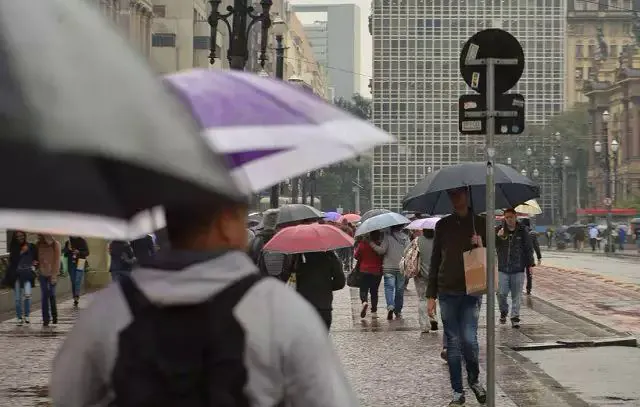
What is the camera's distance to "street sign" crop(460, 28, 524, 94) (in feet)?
33.0

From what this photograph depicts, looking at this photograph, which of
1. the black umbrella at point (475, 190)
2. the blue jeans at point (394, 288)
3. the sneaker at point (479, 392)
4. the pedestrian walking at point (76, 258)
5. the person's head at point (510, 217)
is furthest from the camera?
the pedestrian walking at point (76, 258)

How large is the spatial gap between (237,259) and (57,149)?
0.94 meters

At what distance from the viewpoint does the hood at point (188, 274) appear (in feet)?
9.61

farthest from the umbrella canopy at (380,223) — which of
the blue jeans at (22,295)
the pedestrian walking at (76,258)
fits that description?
the pedestrian walking at (76,258)

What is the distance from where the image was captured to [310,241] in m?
11.1

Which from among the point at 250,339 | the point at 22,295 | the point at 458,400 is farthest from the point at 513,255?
the point at 250,339

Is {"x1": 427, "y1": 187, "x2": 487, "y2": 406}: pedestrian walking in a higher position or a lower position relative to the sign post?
lower

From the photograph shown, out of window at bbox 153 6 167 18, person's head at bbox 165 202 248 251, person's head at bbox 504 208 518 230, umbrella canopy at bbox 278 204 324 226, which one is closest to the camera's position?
person's head at bbox 165 202 248 251

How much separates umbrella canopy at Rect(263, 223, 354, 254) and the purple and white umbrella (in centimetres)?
766

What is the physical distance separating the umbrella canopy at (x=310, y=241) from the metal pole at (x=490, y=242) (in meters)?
1.54

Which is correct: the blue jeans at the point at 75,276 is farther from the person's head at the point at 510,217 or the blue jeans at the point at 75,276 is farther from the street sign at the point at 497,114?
the street sign at the point at 497,114

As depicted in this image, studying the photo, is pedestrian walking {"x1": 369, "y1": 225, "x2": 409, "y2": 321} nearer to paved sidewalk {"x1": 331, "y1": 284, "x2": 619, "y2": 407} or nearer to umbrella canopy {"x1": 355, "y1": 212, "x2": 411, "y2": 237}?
paved sidewalk {"x1": 331, "y1": 284, "x2": 619, "y2": 407}

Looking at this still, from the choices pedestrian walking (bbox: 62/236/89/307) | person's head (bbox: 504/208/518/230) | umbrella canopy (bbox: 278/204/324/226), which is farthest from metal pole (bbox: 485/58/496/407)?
pedestrian walking (bbox: 62/236/89/307)

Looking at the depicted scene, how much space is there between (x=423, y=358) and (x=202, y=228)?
490 inches
